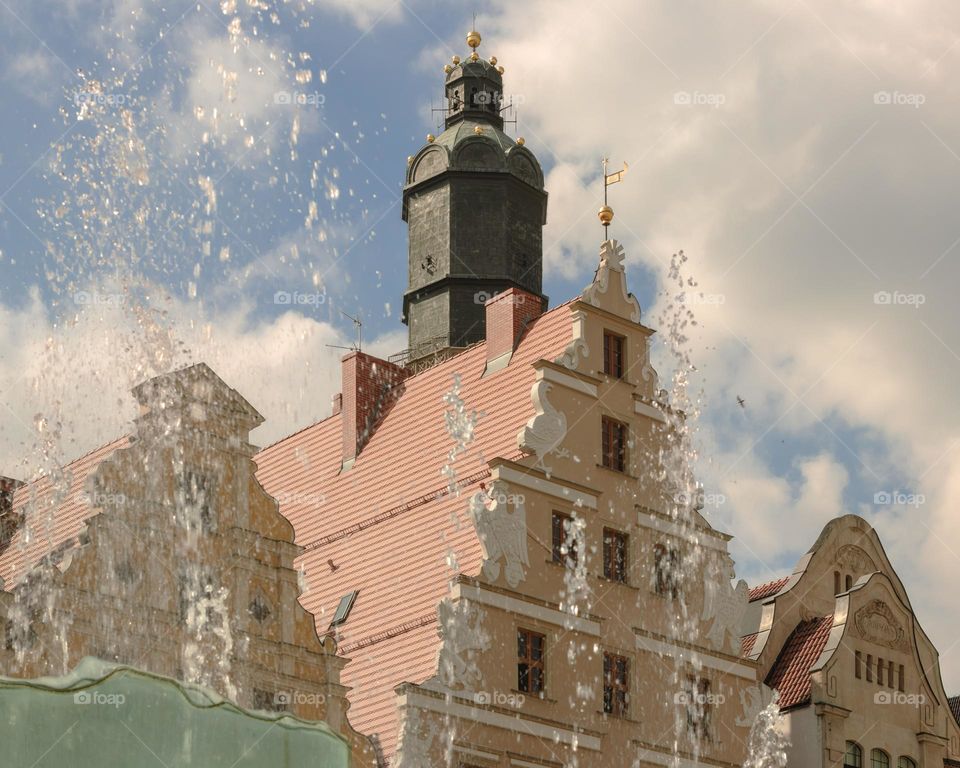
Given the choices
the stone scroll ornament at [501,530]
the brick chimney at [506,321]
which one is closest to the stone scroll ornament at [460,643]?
the stone scroll ornament at [501,530]

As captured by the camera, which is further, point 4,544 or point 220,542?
point 4,544

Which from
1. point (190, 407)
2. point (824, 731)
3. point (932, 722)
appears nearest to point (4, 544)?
point (190, 407)

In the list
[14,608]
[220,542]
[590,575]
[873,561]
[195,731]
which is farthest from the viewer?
[873,561]

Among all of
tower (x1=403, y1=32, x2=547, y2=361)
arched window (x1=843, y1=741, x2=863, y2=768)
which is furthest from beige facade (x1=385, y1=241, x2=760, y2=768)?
tower (x1=403, y1=32, x2=547, y2=361)

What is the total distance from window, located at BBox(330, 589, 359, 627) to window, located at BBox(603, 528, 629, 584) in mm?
4623

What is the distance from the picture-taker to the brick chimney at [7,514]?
37000 mm

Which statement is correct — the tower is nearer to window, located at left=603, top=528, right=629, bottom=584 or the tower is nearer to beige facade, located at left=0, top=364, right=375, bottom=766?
window, located at left=603, top=528, right=629, bottom=584

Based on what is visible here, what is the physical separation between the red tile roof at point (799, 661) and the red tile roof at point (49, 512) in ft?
44.1

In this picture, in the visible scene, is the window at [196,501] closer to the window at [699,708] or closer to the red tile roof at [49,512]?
the red tile roof at [49,512]

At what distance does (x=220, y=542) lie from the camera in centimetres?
3134

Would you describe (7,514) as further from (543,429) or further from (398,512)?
(543,429)

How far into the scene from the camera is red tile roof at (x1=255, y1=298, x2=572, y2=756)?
106 ft

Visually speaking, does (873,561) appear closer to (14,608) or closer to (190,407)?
(190,407)

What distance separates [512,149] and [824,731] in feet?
57.8
